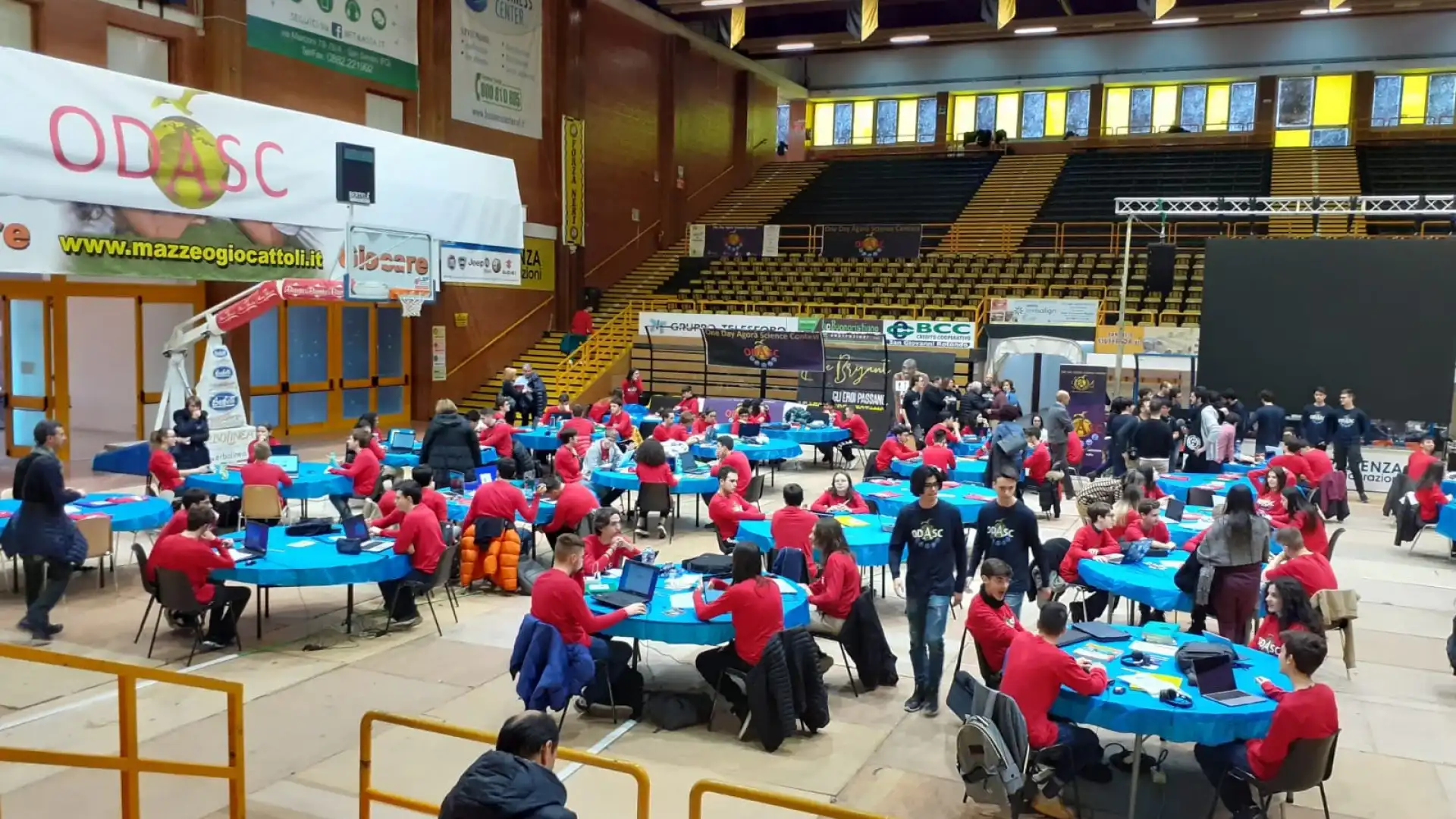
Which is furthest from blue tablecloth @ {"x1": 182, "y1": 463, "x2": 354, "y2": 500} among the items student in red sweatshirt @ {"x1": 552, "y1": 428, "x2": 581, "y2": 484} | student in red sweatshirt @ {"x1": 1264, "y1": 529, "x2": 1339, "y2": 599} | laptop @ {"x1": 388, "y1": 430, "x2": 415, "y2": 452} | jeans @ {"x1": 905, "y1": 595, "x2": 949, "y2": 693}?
student in red sweatshirt @ {"x1": 1264, "y1": 529, "x2": 1339, "y2": 599}

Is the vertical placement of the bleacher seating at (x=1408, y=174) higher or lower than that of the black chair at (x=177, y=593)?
higher

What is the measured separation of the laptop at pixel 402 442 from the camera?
1480cm

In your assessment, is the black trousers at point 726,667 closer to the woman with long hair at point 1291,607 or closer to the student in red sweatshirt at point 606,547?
the student in red sweatshirt at point 606,547

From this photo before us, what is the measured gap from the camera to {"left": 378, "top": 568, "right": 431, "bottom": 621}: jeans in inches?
360

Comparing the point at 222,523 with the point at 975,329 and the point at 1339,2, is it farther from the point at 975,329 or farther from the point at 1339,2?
the point at 1339,2

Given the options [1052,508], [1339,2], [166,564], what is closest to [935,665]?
[166,564]

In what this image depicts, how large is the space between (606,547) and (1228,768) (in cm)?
463

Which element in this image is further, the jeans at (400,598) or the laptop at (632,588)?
the jeans at (400,598)

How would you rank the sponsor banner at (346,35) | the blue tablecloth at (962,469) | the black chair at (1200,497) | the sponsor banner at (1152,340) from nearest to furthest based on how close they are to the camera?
the black chair at (1200,497), the blue tablecloth at (962,469), the sponsor banner at (346,35), the sponsor banner at (1152,340)

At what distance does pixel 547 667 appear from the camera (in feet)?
22.1

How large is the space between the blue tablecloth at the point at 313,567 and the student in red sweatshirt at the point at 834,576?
355 centimetres

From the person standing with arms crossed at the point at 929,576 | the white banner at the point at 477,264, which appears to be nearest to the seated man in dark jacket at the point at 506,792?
the person standing with arms crossed at the point at 929,576

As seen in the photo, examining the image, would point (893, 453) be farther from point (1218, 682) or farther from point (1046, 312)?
point (1046, 312)

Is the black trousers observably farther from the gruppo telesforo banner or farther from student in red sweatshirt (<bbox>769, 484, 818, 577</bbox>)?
the gruppo telesforo banner
